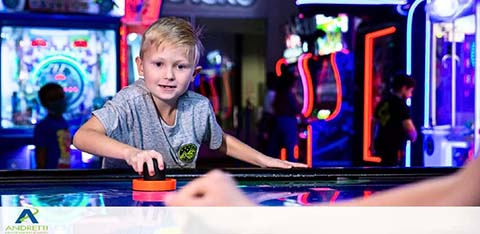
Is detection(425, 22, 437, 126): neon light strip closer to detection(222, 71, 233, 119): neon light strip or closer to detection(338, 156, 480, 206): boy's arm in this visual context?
detection(338, 156, 480, 206): boy's arm

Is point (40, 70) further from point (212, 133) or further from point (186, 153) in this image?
point (186, 153)

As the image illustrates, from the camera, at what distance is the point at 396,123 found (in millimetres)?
5086

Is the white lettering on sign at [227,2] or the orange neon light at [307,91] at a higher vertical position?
the white lettering on sign at [227,2]

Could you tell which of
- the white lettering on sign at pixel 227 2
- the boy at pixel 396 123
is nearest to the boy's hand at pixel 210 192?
the boy at pixel 396 123

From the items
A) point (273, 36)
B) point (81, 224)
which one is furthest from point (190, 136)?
point (273, 36)

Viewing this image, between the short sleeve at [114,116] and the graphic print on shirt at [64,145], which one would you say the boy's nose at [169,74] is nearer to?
the short sleeve at [114,116]

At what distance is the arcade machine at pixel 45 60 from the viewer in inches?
212

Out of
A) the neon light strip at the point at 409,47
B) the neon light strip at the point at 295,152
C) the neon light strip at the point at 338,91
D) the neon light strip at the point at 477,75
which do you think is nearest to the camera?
the neon light strip at the point at 477,75

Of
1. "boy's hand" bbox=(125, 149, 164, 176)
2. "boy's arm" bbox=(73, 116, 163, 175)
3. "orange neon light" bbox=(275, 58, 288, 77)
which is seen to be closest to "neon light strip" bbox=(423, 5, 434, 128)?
"orange neon light" bbox=(275, 58, 288, 77)

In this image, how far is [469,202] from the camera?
71 centimetres

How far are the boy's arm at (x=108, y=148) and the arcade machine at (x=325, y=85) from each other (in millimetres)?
4796

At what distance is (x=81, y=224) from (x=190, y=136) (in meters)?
0.86

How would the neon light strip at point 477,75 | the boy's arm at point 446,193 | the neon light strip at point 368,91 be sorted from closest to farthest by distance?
the boy's arm at point 446,193, the neon light strip at point 477,75, the neon light strip at point 368,91

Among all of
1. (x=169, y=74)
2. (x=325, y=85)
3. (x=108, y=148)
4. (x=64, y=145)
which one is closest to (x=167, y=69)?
(x=169, y=74)
